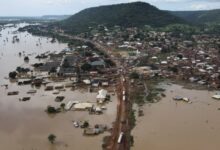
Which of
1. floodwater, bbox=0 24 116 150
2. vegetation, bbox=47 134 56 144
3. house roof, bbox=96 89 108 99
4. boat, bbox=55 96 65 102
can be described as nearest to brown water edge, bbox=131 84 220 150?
floodwater, bbox=0 24 116 150

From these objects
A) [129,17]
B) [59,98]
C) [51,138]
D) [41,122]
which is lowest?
[41,122]

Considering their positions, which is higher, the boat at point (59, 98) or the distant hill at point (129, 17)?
the distant hill at point (129, 17)

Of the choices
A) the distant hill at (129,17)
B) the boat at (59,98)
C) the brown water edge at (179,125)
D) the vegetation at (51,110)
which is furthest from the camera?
the distant hill at (129,17)

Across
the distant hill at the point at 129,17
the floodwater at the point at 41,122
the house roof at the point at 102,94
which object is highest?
the distant hill at the point at 129,17

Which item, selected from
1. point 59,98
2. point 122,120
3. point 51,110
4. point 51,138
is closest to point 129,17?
point 59,98

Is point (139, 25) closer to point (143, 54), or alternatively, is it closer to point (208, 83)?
point (143, 54)

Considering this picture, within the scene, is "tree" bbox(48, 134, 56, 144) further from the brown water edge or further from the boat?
the boat

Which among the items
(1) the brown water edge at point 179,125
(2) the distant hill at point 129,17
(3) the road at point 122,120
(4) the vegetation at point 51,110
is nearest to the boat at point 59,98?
(4) the vegetation at point 51,110

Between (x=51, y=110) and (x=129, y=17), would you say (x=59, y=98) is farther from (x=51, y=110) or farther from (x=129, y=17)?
(x=129, y=17)

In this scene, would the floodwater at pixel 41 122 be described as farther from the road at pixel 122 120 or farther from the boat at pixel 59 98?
the road at pixel 122 120

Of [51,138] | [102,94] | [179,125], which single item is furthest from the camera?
[102,94]
